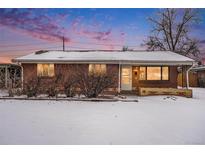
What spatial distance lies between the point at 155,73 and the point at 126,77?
1306 mm

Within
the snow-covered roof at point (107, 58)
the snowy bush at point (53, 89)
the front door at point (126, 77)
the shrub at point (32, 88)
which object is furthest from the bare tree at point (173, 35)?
the shrub at point (32, 88)

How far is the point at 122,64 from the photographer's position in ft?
35.2

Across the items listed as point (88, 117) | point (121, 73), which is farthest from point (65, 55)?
point (88, 117)

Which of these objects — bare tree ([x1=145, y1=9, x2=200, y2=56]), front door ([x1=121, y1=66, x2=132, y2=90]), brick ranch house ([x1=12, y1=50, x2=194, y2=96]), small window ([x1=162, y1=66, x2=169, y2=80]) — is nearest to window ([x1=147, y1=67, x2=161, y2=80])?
brick ranch house ([x1=12, y1=50, x2=194, y2=96])

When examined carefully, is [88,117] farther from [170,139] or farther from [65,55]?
[65,55]

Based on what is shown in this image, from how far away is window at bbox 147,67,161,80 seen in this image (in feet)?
35.6

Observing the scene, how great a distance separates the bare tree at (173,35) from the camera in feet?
29.3

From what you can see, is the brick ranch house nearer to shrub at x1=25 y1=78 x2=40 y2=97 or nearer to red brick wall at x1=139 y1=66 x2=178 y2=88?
red brick wall at x1=139 y1=66 x2=178 y2=88

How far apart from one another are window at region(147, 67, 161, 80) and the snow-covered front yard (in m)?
4.27

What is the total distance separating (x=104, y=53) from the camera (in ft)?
35.4

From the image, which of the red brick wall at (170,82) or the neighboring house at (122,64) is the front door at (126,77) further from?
the red brick wall at (170,82)
